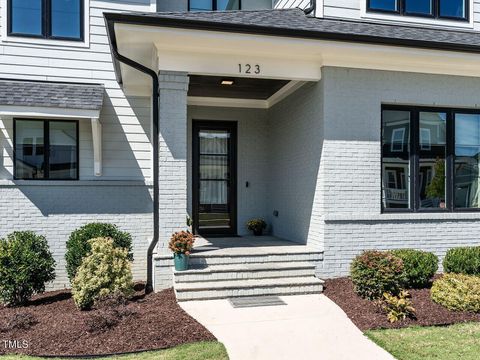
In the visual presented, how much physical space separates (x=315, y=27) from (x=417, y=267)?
13.9 ft

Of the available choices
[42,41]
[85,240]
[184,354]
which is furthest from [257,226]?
[42,41]

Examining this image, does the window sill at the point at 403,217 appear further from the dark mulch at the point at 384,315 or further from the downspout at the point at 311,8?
the downspout at the point at 311,8

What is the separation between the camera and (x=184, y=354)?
457 centimetres

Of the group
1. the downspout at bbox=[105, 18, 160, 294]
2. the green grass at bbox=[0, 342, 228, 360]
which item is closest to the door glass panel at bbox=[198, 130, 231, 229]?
the downspout at bbox=[105, 18, 160, 294]

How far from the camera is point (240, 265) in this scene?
22.8 ft

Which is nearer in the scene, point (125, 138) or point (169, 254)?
Answer: point (169, 254)

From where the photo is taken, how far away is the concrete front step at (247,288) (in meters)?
6.30

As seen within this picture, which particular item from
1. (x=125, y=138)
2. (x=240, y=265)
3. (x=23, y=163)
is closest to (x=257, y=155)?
(x=125, y=138)

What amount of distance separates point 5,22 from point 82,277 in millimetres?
5619

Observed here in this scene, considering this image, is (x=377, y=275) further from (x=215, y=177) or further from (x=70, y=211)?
(x=70, y=211)

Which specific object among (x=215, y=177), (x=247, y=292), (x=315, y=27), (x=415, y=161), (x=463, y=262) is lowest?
(x=247, y=292)

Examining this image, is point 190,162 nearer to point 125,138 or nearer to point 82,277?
point 125,138

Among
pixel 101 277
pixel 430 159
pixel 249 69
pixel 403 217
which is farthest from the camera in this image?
pixel 430 159

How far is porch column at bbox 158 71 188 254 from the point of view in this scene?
6898 millimetres
